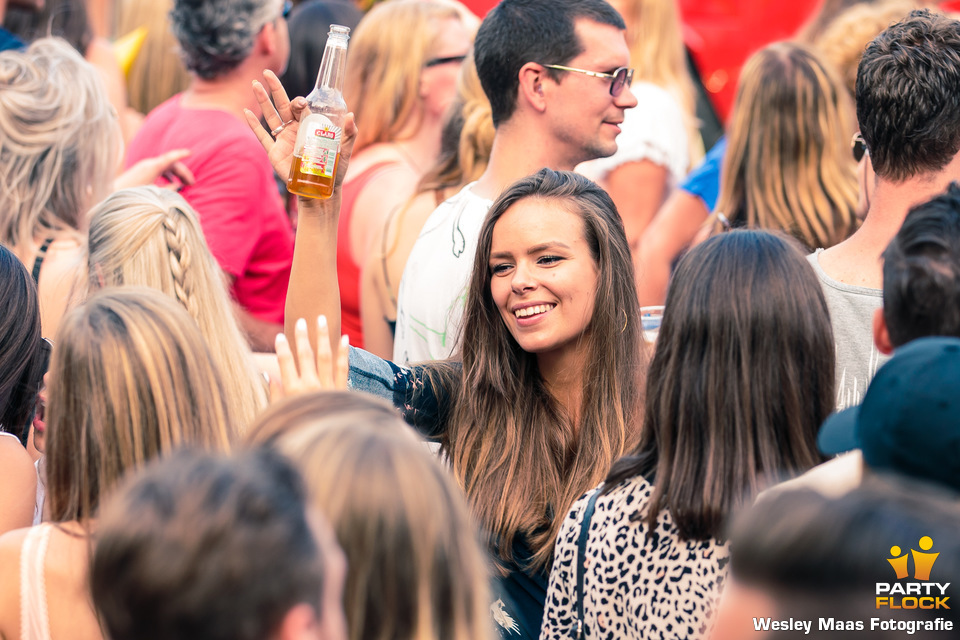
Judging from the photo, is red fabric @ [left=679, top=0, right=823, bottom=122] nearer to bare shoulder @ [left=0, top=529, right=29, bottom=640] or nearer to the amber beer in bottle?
the amber beer in bottle

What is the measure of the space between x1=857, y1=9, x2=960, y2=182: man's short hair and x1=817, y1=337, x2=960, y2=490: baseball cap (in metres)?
1.27

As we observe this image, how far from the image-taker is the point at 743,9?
6.83 metres

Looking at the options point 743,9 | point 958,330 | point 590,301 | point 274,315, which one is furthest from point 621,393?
point 743,9

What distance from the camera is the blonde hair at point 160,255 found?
286cm

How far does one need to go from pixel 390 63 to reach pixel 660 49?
157cm

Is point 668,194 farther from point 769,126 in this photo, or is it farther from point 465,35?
point 465,35

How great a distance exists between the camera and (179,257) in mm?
2969

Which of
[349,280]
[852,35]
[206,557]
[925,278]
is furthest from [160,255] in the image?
[852,35]

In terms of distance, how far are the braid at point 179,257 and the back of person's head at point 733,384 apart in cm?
131

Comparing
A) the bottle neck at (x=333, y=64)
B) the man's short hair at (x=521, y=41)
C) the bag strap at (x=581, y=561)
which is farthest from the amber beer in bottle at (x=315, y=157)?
the bag strap at (x=581, y=561)

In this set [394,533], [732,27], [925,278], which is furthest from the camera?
[732,27]

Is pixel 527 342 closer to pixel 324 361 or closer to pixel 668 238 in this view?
pixel 324 361

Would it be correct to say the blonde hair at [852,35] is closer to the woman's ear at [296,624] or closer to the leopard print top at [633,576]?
the leopard print top at [633,576]

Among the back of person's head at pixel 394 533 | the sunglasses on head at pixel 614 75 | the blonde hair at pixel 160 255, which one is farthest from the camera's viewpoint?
the sunglasses on head at pixel 614 75
